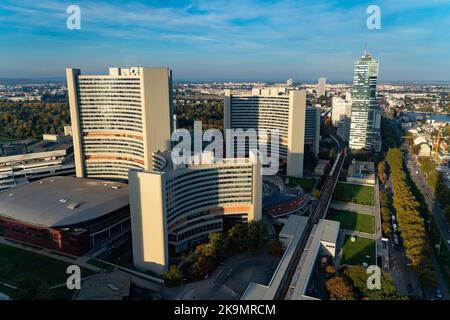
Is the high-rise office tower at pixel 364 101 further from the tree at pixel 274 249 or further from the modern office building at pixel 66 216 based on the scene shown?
the modern office building at pixel 66 216

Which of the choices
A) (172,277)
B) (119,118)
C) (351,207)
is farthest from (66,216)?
(351,207)

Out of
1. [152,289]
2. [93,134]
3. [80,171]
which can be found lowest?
[152,289]

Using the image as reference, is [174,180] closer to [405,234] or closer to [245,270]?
[245,270]

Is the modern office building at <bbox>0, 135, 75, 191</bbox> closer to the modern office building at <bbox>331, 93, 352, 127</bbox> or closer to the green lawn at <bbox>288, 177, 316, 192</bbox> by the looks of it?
the green lawn at <bbox>288, 177, 316, 192</bbox>

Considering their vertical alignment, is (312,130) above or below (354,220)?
above

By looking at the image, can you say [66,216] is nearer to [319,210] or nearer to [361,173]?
[319,210]
